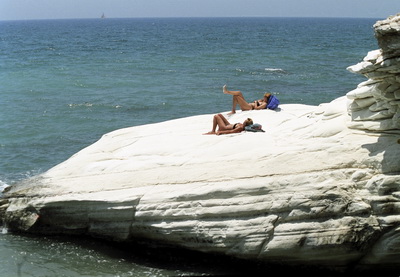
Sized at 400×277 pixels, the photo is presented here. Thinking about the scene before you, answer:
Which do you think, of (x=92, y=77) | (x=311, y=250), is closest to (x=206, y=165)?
(x=311, y=250)

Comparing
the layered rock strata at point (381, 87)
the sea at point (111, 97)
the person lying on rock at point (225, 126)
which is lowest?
the sea at point (111, 97)

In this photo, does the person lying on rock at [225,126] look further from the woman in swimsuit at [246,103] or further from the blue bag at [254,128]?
the woman in swimsuit at [246,103]

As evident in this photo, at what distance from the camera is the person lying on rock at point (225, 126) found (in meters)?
18.0

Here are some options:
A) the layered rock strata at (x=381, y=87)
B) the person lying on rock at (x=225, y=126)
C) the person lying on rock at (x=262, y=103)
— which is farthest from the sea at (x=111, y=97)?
the person lying on rock at (x=262, y=103)

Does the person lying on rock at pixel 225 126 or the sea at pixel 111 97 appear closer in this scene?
the sea at pixel 111 97

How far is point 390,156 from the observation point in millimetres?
14547

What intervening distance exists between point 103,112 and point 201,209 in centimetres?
1986

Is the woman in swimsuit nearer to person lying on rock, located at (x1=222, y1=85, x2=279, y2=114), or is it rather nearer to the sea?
person lying on rock, located at (x1=222, y1=85, x2=279, y2=114)

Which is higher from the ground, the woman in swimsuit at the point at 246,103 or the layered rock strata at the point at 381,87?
the layered rock strata at the point at 381,87

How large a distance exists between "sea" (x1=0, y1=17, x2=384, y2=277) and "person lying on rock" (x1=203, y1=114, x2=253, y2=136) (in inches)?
173

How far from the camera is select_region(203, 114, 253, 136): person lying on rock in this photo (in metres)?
18.0

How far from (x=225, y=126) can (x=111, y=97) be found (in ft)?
68.4

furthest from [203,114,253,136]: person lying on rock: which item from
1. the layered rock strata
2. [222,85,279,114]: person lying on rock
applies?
the layered rock strata

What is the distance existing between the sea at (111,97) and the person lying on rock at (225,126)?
14.4 ft
